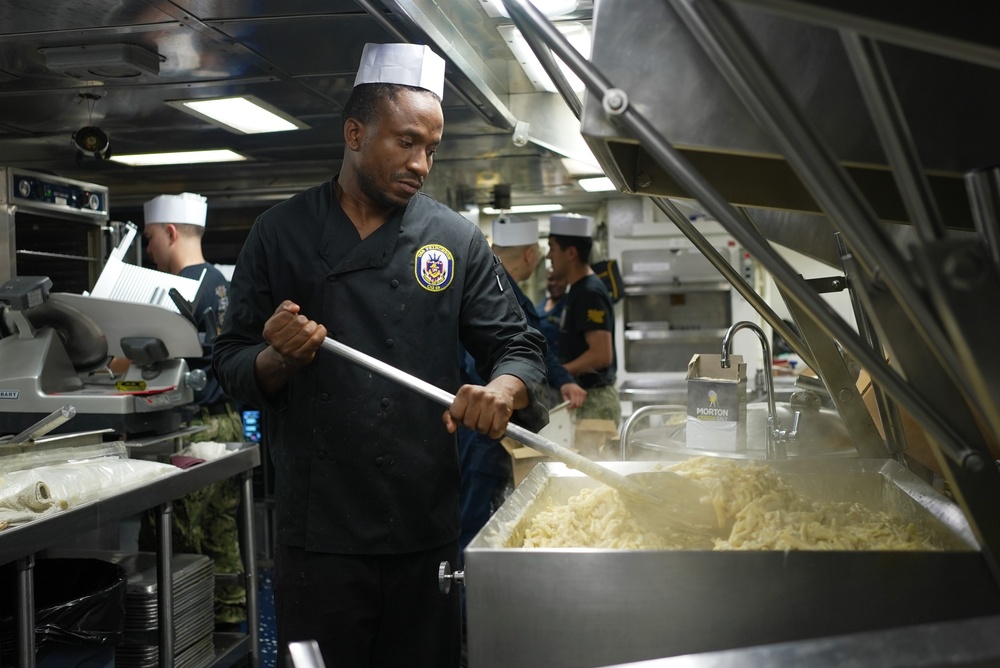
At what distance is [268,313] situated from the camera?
1.87 metres

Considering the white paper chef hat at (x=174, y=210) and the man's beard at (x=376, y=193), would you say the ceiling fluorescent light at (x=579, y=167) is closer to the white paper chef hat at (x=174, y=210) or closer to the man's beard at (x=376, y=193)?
the white paper chef hat at (x=174, y=210)

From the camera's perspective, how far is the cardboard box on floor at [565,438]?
337 cm

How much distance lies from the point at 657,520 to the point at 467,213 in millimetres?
6042

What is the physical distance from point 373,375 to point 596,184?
5.32m

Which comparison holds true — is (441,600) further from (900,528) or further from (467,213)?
(467,213)

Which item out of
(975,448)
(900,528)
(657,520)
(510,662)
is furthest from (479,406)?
(975,448)

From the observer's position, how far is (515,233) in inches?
187

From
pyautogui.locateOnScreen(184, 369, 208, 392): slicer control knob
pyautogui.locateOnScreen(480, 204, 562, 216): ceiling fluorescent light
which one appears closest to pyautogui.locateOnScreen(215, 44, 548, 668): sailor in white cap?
pyautogui.locateOnScreen(184, 369, 208, 392): slicer control knob

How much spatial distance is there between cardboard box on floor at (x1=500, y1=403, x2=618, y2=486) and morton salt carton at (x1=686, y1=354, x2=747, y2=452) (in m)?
1.08

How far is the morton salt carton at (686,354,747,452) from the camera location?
213 cm

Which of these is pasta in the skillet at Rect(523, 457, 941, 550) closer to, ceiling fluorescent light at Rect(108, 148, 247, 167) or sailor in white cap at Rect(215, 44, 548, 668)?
sailor in white cap at Rect(215, 44, 548, 668)

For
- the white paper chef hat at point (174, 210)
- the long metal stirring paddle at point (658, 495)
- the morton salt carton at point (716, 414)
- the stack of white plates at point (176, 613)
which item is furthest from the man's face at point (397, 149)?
the white paper chef hat at point (174, 210)

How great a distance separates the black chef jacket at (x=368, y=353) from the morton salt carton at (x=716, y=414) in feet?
1.62

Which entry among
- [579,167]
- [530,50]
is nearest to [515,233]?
[579,167]
